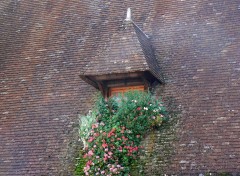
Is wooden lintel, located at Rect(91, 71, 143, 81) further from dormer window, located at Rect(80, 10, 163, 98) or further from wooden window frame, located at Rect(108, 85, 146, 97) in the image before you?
wooden window frame, located at Rect(108, 85, 146, 97)

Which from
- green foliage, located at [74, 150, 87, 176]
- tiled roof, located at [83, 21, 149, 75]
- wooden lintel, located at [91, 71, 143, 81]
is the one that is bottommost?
green foliage, located at [74, 150, 87, 176]

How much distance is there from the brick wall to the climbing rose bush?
1.52 ft

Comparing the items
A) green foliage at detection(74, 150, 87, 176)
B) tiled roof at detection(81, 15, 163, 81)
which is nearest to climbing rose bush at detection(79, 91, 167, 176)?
green foliage at detection(74, 150, 87, 176)

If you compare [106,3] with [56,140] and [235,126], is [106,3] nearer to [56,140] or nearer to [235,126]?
[56,140]

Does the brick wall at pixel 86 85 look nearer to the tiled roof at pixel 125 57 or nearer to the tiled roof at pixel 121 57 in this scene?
the tiled roof at pixel 125 57

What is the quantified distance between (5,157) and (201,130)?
4.39 meters

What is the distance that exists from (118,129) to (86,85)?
83.9 inches

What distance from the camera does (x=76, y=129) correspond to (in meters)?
10.7

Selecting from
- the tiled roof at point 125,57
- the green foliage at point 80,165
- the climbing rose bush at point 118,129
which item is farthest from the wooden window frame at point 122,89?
the green foliage at point 80,165

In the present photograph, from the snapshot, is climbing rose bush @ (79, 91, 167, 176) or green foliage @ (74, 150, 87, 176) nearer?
climbing rose bush @ (79, 91, 167, 176)

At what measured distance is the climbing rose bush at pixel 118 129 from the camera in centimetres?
968

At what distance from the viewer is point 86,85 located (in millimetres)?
11727

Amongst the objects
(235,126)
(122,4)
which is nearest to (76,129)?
(235,126)

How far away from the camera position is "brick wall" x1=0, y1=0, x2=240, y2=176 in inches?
380
